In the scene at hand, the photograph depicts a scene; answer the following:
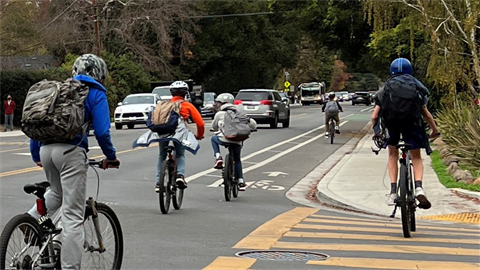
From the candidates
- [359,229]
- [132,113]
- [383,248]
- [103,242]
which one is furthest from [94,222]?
[132,113]

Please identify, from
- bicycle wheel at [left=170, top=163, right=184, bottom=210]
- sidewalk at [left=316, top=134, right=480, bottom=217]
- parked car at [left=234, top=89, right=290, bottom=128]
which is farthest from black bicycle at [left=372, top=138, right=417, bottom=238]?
parked car at [left=234, top=89, right=290, bottom=128]

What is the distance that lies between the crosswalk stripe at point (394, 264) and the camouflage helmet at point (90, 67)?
277 cm

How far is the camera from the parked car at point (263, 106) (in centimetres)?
3753

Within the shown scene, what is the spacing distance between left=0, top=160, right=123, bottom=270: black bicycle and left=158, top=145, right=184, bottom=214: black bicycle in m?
4.75

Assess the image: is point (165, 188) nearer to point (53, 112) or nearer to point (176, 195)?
point (176, 195)

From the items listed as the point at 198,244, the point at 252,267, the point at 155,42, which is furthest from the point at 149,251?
the point at 155,42

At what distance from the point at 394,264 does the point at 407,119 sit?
7.42 ft

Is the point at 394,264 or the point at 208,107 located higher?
the point at 394,264

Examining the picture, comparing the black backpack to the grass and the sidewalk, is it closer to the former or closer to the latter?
the sidewalk

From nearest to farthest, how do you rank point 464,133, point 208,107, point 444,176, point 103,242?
point 103,242 → point 444,176 → point 464,133 → point 208,107

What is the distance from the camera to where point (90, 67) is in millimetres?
6418

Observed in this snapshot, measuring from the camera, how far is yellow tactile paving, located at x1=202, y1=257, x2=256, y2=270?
7.60 m

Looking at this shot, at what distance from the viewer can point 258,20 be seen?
74188 millimetres

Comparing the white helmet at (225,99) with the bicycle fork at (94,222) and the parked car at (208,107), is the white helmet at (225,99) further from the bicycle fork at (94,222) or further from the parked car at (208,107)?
the parked car at (208,107)
